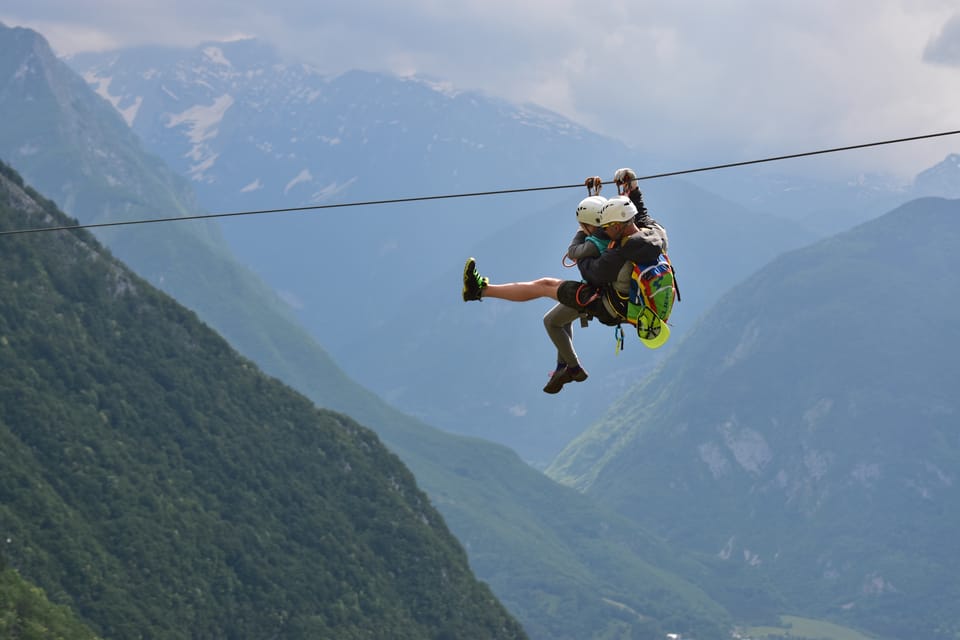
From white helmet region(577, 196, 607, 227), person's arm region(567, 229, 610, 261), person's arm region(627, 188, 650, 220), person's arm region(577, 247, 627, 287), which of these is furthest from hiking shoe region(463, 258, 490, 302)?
person's arm region(627, 188, 650, 220)

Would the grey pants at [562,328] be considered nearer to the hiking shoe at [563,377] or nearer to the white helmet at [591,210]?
the hiking shoe at [563,377]

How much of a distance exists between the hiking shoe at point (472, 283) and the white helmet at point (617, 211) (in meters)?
2.15

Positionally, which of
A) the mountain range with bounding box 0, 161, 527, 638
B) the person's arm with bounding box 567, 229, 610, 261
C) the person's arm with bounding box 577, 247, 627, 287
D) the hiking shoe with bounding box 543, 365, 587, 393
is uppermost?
the mountain range with bounding box 0, 161, 527, 638

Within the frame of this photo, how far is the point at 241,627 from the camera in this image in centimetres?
15538

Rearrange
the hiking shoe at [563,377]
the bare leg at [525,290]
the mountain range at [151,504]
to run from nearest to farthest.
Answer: the bare leg at [525,290] → the hiking shoe at [563,377] → the mountain range at [151,504]

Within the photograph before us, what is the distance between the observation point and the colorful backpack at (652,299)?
20219mm

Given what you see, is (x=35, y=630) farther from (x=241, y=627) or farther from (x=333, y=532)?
(x=333, y=532)

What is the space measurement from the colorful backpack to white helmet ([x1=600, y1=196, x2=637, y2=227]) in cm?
87

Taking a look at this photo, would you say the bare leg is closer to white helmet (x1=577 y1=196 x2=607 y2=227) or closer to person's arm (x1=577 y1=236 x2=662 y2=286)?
person's arm (x1=577 y1=236 x2=662 y2=286)

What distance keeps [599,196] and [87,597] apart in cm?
12707

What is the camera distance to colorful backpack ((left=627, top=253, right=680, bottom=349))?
20219 mm

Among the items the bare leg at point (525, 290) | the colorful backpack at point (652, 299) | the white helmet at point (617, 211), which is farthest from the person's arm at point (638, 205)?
the bare leg at point (525, 290)

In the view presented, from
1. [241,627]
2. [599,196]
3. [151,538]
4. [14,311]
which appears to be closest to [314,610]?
[241,627]

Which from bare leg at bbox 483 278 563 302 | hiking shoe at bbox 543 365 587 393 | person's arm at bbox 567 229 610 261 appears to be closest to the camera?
person's arm at bbox 567 229 610 261
